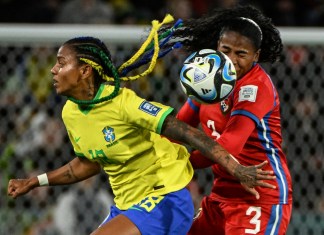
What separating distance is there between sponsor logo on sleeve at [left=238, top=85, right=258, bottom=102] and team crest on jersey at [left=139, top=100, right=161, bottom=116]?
42 centimetres

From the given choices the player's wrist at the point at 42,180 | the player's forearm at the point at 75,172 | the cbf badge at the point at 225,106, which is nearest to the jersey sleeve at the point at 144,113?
the cbf badge at the point at 225,106

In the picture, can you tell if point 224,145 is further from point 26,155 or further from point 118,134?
point 26,155

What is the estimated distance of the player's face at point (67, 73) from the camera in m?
4.13

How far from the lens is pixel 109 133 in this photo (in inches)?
162

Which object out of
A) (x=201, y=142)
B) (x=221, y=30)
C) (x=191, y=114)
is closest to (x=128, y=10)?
(x=191, y=114)

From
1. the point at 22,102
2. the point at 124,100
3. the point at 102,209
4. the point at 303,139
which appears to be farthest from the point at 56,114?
the point at 124,100

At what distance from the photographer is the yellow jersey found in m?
4.07

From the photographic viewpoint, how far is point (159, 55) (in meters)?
4.50

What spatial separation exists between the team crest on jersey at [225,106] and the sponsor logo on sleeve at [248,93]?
10 centimetres

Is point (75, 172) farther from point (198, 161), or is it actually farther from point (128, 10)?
point (128, 10)

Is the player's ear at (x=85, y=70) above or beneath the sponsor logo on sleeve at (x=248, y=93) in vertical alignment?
above

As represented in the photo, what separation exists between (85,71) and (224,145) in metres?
0.67

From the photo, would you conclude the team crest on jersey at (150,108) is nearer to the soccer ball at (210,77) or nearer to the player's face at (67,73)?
the soccer ball at (210,77)

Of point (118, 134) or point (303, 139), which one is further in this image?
point (303, 139)
